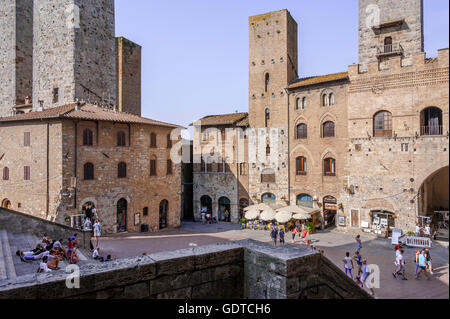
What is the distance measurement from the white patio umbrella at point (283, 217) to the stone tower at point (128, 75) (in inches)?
863

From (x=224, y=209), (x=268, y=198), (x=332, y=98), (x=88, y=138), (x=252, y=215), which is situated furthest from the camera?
(x=224, y=209)

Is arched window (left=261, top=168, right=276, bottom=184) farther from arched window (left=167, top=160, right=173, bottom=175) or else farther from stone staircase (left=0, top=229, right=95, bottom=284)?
stone staircase (left=0, top=229, right=95, bottom=284)

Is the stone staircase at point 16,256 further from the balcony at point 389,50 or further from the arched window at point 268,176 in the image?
the balcony at point 389,50

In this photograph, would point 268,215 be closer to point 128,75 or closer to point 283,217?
point 283,217

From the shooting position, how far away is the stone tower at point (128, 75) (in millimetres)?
35781

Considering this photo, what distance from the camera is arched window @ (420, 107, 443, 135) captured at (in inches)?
858

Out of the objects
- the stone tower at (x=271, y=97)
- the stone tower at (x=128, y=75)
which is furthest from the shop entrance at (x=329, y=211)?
the stone tower at (x=128, y=75)

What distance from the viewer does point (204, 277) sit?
214 inches

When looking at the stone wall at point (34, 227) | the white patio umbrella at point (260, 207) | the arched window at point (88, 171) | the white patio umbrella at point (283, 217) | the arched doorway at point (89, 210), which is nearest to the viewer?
the stone wall at point (34, 227)

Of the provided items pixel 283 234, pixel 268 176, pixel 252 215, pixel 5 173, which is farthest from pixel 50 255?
pixel 268 176

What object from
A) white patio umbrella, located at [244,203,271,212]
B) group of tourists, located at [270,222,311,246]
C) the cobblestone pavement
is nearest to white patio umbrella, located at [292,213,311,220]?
group of tourists, located at [270,222,311,246]

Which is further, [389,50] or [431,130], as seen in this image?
[389,50]

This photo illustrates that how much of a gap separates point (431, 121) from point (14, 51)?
38.8 meters

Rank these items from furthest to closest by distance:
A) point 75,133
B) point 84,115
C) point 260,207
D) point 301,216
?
point 260,207, point 301,216, point 84,115, point 75,133
